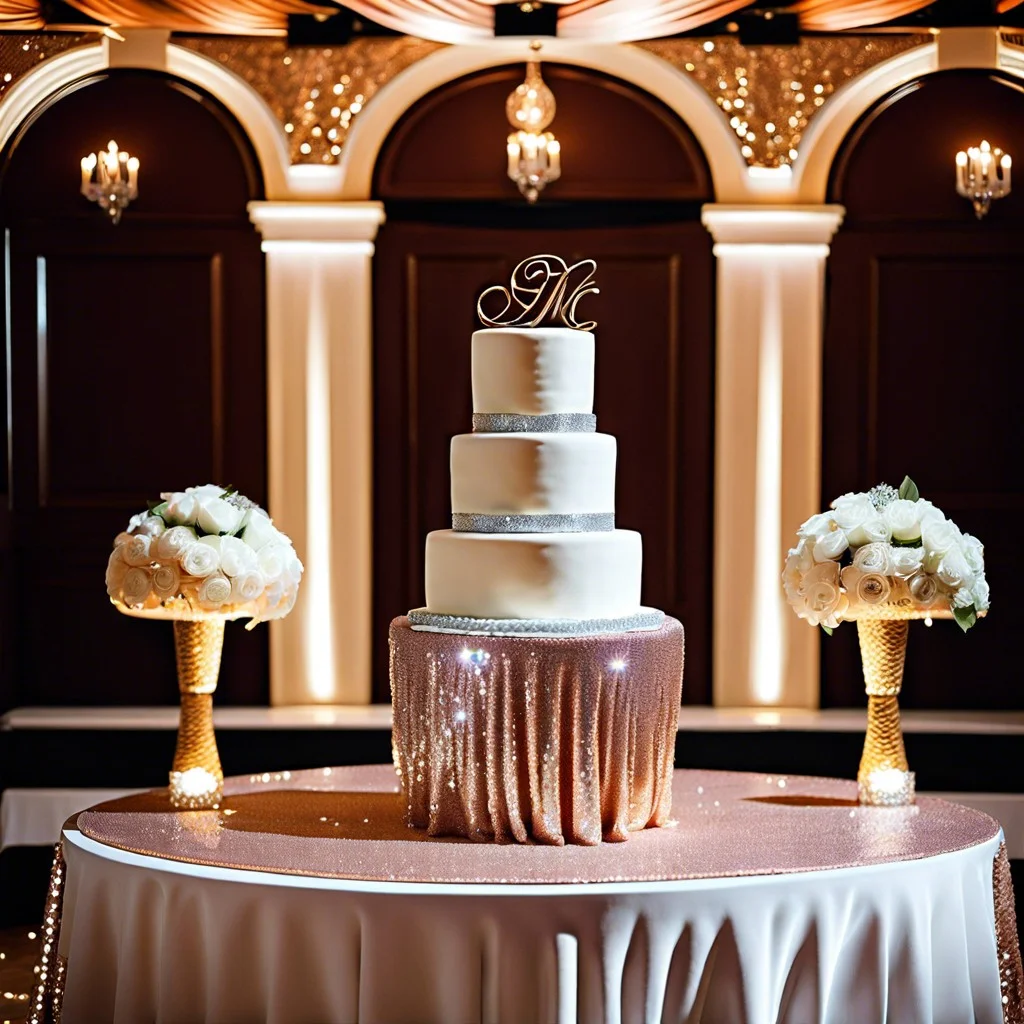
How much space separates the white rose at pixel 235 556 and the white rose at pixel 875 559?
1394 mm

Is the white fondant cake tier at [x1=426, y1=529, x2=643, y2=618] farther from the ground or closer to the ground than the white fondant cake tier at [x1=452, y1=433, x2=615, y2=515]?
closer to the ground

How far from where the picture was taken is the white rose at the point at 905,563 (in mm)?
3826

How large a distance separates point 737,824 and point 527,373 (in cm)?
111

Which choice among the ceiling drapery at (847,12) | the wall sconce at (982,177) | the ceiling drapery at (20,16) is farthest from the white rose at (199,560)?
the wall sconce at (982,177)

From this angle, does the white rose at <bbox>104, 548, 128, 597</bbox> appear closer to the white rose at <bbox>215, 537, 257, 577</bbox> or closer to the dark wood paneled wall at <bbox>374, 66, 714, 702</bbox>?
the white rose at <bbox>215, 537, 257, 577</bbox>

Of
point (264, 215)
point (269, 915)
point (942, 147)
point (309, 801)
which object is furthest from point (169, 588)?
point (942, 147)

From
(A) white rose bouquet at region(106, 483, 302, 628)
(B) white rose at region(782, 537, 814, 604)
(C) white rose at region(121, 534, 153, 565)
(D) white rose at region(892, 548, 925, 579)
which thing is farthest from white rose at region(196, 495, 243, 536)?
(D) white rose at region(892, 548, 925, 579)

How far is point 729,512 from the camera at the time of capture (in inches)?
267

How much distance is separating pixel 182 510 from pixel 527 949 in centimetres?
140

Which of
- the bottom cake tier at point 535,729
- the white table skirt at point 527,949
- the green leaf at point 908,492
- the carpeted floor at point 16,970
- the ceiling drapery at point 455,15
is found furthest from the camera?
the ceiling drapery at point 455,15

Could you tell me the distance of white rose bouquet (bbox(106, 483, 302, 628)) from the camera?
3826 millimetres

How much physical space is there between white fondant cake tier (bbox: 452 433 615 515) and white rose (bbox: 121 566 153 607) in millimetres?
772

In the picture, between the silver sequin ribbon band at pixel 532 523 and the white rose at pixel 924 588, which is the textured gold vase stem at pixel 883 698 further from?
the silver sequin ribbon band at pixel 532 523

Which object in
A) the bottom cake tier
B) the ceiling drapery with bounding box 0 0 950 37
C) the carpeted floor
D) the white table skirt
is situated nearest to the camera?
the white table skirt
